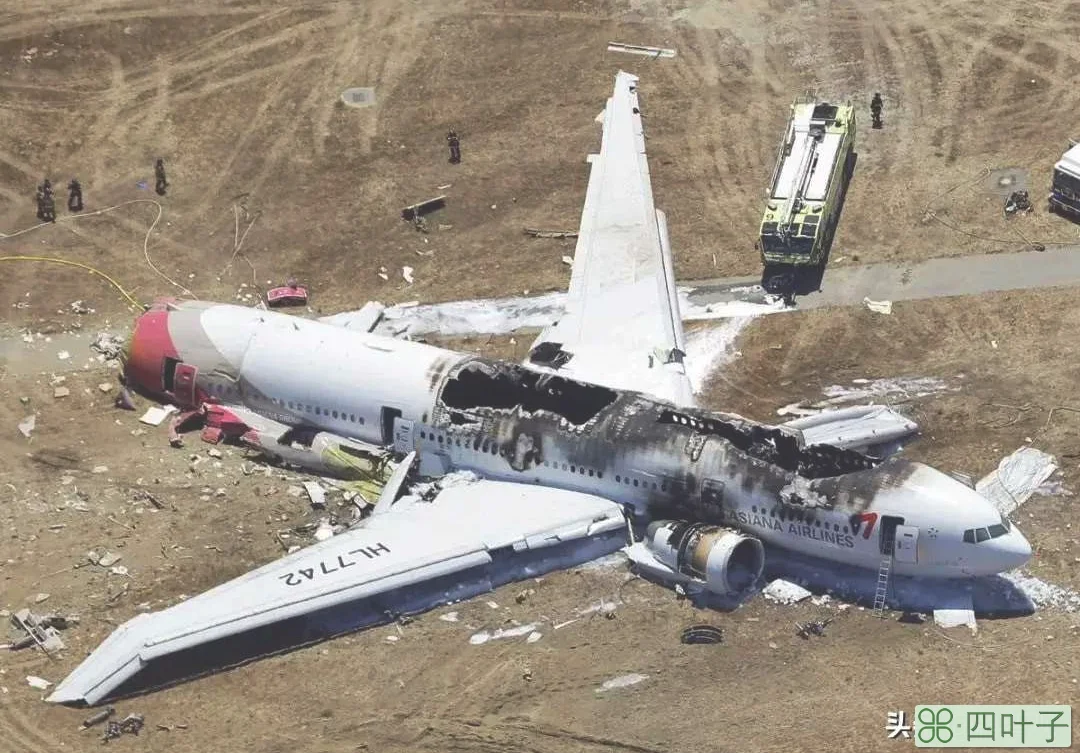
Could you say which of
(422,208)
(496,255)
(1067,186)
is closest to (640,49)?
(422,208)

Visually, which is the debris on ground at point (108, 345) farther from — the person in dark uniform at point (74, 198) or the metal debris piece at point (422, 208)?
the metal debris piece at point (422, 208)

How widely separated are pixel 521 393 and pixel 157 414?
538 inches

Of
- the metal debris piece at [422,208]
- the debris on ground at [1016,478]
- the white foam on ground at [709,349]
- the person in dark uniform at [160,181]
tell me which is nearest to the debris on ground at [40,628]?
the white foam on ground at [709,349]

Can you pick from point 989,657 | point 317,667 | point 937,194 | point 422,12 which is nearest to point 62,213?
point 422,12

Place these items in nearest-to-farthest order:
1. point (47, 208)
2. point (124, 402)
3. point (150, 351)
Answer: point (150, 351) → point (124, 402) → point (47, 208)

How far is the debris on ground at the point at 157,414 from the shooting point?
57.2 metres

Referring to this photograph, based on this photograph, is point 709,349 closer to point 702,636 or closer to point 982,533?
point 702,636

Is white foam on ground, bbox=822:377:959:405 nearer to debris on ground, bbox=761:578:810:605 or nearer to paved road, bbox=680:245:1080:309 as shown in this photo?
paved road, bbox=680:245:1080:309

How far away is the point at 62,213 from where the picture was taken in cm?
6844

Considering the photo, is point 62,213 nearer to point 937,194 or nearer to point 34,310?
point 34,310

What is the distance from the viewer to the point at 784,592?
48.8 metres

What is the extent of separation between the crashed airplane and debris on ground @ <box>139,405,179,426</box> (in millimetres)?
498

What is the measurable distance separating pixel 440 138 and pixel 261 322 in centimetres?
1907

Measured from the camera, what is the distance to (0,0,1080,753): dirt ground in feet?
147
